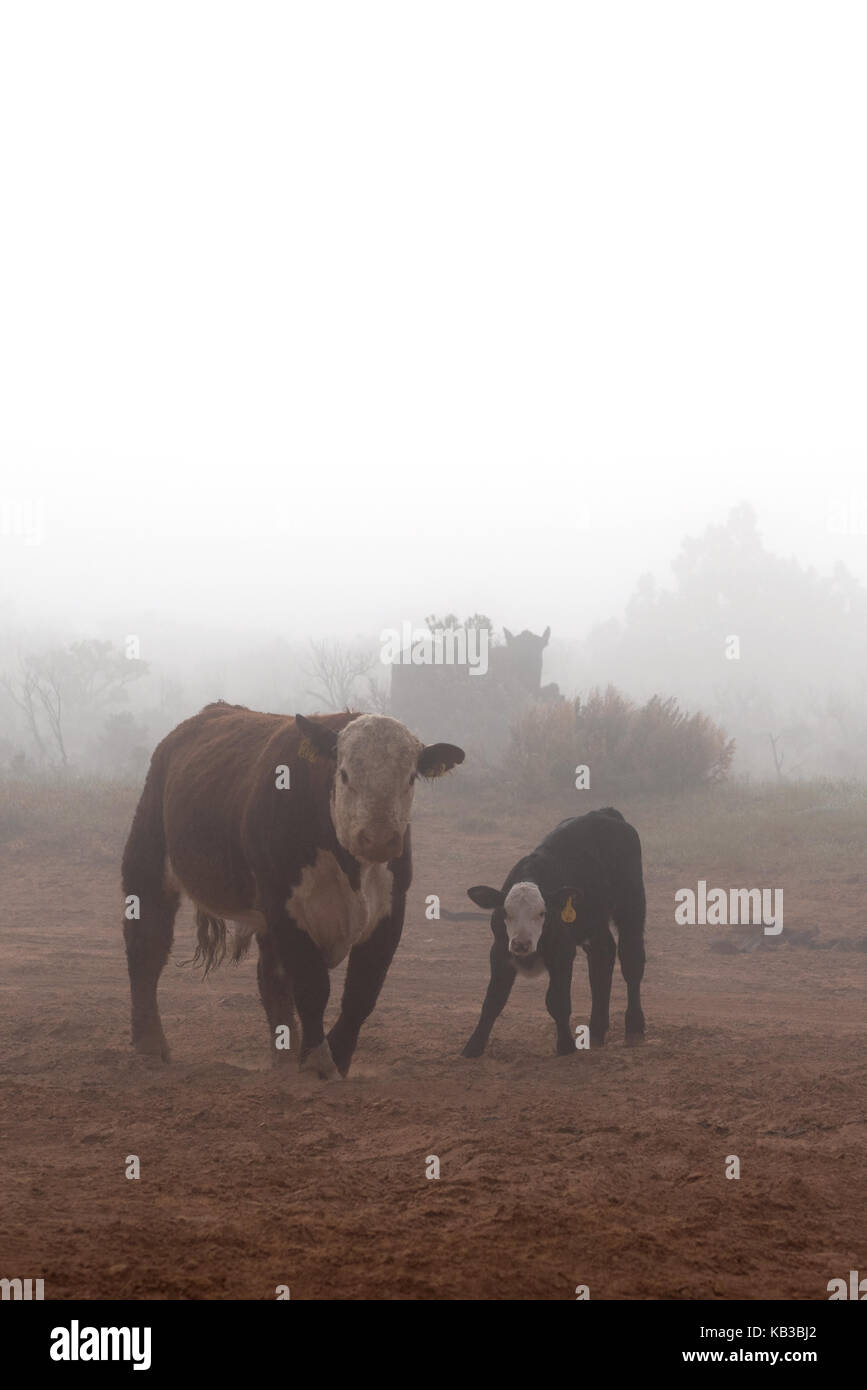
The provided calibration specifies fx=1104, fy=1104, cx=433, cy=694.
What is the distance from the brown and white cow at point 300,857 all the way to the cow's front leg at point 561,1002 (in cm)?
133

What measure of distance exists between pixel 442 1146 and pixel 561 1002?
248 cm

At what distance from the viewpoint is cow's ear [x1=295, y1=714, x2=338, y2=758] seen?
6582 millimetres

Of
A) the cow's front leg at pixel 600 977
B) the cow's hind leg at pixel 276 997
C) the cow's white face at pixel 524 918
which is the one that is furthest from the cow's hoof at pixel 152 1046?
the cow's front leg at pixel 600 977

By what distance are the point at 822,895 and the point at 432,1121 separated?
32.1 feet

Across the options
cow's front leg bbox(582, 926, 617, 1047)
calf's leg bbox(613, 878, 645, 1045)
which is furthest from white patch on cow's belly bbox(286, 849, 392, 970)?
calf's leg bbox(613, 878, 645, 1045)

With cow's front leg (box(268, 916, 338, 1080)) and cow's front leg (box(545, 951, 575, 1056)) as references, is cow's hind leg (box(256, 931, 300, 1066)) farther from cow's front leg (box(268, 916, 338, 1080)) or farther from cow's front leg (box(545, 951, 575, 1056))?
cow's front leg (box(545, 951, 575, 1056))

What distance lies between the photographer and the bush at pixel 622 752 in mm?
20234

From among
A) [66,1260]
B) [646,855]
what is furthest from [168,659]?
[66,1260]

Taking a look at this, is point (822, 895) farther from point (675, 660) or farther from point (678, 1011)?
point (675, 660)

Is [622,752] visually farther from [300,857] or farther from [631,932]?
[300,857]

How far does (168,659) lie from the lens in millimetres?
64812

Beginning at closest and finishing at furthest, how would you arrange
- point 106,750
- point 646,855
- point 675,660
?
point 646,855 < point 106,750 < point 675,660

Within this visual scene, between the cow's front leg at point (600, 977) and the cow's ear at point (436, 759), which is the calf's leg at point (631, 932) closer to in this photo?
the cow's front leg at point (600, 977)
